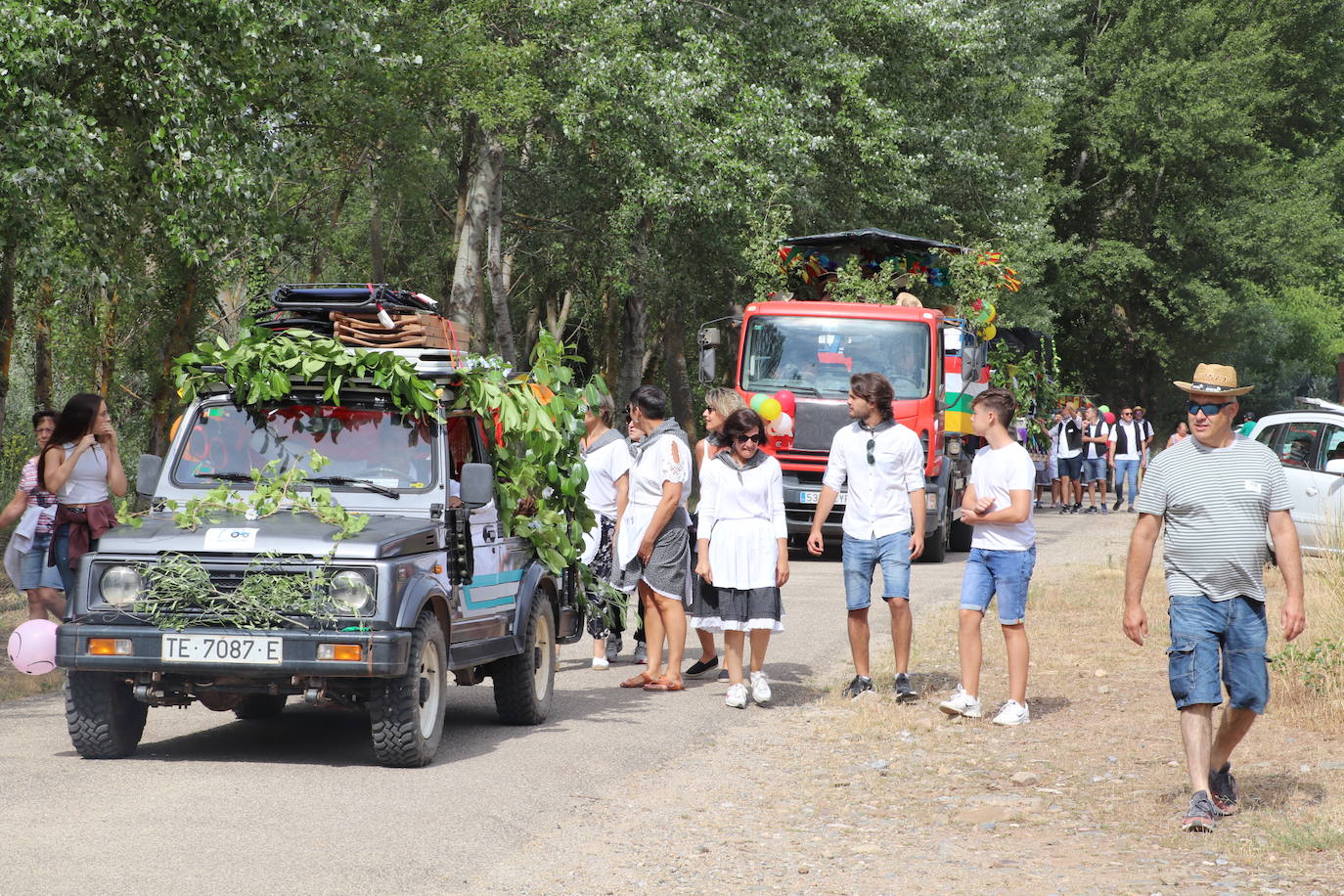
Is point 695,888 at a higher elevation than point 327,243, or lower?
lower

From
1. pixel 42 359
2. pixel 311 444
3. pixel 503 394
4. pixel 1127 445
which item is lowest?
pixel 1127 445

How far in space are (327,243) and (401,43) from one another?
27.3 feet

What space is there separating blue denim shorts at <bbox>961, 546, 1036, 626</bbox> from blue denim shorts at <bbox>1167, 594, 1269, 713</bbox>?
92.4 inches

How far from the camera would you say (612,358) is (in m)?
45.0

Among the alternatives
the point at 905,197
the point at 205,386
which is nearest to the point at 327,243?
the point at 905,197

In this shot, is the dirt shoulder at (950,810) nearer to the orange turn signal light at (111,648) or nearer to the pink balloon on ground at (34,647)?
the orange turn signal light at (111,648)

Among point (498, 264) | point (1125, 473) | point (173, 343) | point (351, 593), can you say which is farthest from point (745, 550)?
point (1125, 473)

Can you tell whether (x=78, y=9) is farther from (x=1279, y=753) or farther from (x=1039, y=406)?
(x=1039, y=406)

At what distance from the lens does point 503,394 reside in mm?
9156

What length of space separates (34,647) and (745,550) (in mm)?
4039

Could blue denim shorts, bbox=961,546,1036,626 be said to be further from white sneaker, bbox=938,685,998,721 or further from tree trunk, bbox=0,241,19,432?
tree trunk, bbox=0,241,19,432

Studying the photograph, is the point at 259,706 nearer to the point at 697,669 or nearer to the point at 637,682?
the point at 637,682

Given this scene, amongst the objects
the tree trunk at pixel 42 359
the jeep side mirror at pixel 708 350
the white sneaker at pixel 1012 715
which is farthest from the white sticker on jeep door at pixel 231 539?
the tree trunk at pixel 42 359

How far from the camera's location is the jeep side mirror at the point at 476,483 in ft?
26.9
